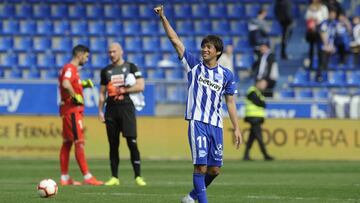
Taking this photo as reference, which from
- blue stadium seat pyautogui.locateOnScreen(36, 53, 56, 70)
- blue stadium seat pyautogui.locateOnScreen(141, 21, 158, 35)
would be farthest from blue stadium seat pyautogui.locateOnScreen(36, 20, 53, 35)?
blue stadium seat pyautogui.locateOnScreen(141, 21, 158, 35)

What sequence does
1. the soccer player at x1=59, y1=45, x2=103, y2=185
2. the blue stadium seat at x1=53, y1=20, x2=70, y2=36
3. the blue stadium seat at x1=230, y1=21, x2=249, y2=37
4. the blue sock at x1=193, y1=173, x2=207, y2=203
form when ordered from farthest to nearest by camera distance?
the blue stadium seat at x1=230, y1=21, x2=249, y2=37, the blue stadium seat at x1=53, y1=20, x2=70, y2=36, the soccer player at x1=59, y1=45, x2=103, y2=185, the blue sock at x1=193, y1=173, x2=207, y2=203

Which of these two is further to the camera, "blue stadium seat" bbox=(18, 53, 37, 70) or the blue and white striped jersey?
"blue stadium seat" bbox=(18, 53, 37, 70)

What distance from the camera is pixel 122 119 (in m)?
17.3

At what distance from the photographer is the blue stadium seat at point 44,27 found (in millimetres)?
32594

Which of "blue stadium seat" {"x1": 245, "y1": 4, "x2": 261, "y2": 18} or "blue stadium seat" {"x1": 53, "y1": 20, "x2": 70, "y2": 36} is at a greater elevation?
"blue stadium seat" {"x1": 245, "y1": 4, "x2": 261, "y2": 18}

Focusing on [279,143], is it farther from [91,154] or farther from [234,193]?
[234,193]

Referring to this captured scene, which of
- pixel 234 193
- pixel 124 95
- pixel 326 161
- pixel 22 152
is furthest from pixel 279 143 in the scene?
pixel 234 193

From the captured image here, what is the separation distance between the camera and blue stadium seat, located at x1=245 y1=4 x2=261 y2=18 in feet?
110

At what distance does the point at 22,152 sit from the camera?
84.9 ft

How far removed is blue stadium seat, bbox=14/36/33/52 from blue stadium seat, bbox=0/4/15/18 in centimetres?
104

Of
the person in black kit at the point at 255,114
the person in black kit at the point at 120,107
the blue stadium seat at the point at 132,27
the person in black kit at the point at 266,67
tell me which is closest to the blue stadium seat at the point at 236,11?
the blue stadium seat at the point at 132,27

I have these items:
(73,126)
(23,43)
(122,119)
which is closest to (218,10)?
(23,43)

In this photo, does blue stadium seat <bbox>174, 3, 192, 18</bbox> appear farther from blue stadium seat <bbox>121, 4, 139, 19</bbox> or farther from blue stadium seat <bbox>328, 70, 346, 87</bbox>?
blue stadium seat <bbox>328, 70, 346, 87</bbox>

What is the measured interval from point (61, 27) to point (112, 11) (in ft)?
5.86
